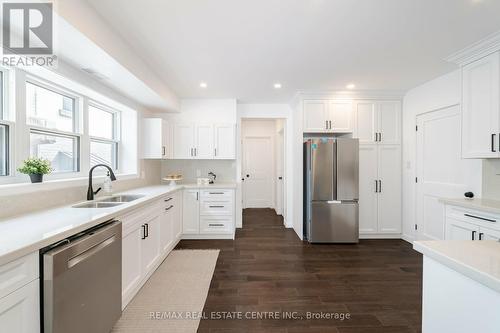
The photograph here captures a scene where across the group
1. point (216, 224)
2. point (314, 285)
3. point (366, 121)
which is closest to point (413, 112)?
point (366, 121)

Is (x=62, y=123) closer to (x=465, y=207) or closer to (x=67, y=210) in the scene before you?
(x=67, y=210)

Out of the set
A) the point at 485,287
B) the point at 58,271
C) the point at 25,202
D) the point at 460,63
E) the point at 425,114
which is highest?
the point at 460,63

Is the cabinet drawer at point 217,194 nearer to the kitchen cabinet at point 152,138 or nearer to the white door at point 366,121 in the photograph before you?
the kitchen cabinet at point 152,138

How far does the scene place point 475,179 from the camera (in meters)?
2.76

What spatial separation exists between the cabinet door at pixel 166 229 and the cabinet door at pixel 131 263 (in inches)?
24.4

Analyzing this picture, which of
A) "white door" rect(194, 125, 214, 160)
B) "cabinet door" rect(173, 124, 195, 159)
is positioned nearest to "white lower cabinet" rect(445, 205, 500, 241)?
"white door" rect(194, 125, 214, 160)

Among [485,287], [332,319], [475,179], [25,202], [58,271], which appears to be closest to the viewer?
[485,287]

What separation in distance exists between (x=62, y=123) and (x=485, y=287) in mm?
3368

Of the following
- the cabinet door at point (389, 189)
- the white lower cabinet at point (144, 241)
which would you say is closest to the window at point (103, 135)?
the white lower cabinet at point (144, 241)

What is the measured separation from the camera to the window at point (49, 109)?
197cm

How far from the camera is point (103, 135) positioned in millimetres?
3109

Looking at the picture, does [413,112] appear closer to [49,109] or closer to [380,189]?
[380,189]

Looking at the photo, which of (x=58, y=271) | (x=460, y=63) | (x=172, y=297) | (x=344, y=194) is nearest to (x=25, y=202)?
(x=58, y=271)

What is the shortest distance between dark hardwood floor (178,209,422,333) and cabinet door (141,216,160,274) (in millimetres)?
745
